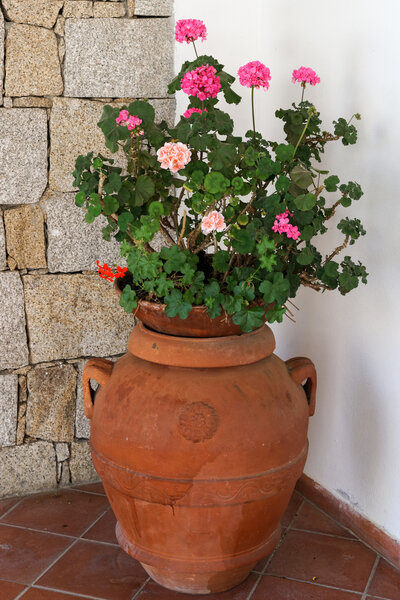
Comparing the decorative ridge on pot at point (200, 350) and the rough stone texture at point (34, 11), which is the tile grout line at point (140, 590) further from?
the rough stone texture at point (34, 11)

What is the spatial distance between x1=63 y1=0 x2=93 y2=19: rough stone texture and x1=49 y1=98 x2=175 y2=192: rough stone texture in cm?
27

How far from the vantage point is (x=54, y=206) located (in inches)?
90.9

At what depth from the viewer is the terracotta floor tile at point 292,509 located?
7.49 ft

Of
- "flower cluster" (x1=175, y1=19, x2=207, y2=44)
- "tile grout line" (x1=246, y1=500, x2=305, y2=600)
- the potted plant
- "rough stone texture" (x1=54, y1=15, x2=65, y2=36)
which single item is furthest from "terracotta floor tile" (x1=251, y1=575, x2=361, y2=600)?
"rough stone texture" (x1=54, y1=15, x2=65, y2=36)

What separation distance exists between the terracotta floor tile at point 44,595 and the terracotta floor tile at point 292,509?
725 millimetres

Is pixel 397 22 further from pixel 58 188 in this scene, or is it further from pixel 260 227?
pixel 58 188

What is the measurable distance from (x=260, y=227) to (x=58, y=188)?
863 mm

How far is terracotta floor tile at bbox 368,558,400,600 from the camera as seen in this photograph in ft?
6.27

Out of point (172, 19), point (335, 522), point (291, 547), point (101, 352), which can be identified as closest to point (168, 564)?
point (291, 547)

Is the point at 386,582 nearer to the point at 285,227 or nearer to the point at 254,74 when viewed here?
the point at 285,227

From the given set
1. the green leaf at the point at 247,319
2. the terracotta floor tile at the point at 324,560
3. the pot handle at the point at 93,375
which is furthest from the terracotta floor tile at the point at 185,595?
the green leaf at the point at 247,319

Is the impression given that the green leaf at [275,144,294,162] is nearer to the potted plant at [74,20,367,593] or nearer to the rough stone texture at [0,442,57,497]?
the potted plant at [74,20,367,593]

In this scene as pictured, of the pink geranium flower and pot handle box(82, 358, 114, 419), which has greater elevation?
the pink geranium flower

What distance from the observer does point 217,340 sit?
176cm
